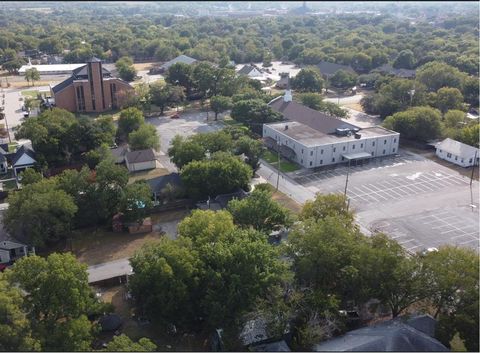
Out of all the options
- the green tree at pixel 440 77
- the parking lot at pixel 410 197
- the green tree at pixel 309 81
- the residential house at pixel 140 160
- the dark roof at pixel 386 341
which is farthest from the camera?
the green tree at pixel 309 81

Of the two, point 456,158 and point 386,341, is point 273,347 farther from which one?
point 456,158

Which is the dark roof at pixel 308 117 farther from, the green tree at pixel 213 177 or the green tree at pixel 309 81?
the green tree at pixel 213 177

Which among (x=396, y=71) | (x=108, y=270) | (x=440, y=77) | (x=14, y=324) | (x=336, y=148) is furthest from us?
(x=396, y=71)

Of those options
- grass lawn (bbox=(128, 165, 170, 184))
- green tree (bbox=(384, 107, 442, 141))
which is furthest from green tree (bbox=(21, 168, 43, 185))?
green tree (bbox=(384, 107, 442, 141))

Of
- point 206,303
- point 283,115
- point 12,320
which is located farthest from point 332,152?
point 12,320

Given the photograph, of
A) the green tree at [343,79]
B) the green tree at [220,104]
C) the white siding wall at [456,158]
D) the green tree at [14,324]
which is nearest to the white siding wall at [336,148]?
the white siding wall at [456,158]

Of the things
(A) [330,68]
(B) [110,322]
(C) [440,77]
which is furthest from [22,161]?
(A) [330,68]
